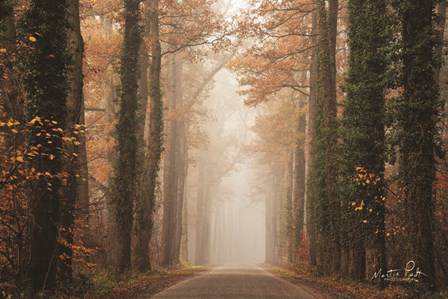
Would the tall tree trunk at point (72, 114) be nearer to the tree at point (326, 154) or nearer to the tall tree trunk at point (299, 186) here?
the tree at point (326, 154)

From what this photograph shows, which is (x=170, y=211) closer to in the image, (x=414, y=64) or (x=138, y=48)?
(x=138, y=48)

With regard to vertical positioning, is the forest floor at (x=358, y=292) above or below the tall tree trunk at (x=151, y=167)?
below

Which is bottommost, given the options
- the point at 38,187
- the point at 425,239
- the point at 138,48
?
the point at 425,239

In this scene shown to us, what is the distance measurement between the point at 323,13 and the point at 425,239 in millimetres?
10793

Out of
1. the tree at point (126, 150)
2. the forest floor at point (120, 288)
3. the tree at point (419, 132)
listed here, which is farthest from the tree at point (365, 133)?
the tree at point (126, 150)

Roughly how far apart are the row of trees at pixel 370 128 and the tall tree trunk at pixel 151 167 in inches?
162

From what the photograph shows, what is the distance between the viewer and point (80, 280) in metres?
10.7

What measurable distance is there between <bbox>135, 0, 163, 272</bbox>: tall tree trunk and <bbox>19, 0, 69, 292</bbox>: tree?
917cm

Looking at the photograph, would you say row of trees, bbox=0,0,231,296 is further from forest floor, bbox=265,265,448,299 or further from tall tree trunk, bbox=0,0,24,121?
forest floor, bbox=265,265,448,299

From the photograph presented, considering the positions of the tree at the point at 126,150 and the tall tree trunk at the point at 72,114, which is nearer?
the tall tree trunk at the point at 72,114

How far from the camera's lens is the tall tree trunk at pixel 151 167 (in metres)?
18.3

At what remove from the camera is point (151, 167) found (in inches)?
757

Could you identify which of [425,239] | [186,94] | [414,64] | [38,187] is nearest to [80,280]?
[38,187]

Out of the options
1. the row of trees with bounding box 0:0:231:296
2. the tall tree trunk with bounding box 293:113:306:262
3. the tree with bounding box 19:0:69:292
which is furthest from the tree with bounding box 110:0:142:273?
the tall tree trunk with bounding box 293:113:306:262
